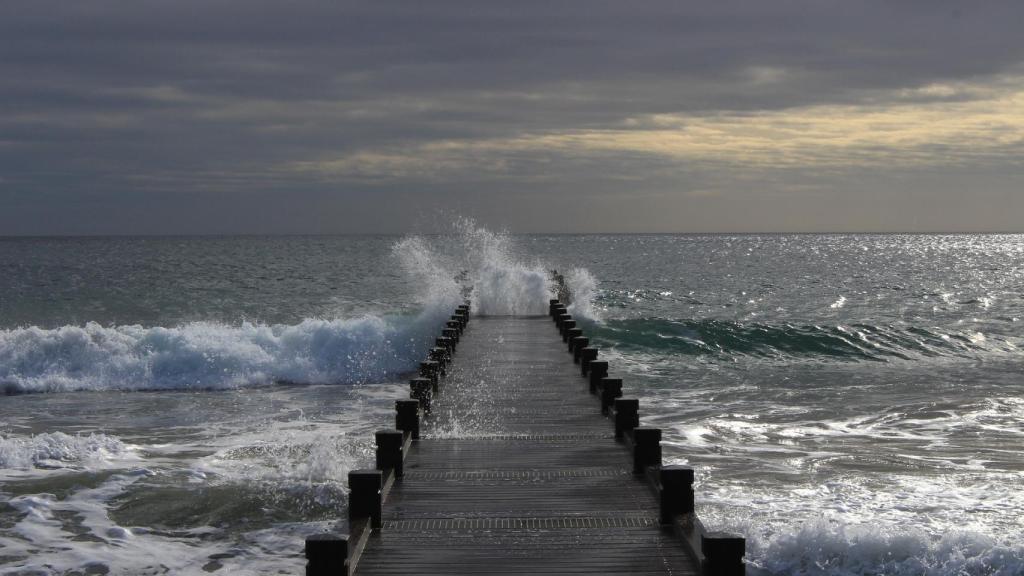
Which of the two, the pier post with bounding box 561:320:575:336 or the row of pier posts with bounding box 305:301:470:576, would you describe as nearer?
the row of pier posts with bounding box 305:301:470:576

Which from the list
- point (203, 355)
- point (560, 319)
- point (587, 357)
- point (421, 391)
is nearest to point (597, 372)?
point (587, 357)

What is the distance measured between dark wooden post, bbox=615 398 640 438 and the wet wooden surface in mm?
286

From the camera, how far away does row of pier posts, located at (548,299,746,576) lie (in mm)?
7344

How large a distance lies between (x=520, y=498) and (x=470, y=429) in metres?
3.30

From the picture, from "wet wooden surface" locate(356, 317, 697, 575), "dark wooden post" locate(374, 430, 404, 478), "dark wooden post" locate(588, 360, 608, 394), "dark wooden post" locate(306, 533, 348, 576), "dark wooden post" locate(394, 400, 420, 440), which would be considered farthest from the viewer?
"dark wooden post" locate(588, 360, 608, 394)

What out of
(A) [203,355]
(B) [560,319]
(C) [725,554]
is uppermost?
(B) [560,319]

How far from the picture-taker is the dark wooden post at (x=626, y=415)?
1228 cm

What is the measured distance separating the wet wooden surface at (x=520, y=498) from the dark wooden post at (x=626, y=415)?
286 mm

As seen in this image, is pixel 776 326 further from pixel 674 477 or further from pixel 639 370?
pixel 674 477

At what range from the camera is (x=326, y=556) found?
7270 millimetres

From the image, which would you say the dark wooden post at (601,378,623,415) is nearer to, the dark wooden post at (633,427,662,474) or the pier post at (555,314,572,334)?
the dark wooden post at (633,427,662,474)

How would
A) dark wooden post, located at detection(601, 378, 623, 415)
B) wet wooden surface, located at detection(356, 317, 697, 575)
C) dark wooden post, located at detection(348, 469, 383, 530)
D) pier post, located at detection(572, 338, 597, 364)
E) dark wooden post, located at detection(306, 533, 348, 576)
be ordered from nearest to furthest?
dark wooden post, located at detection(306, 533, 348, 576)
wet wooden surface, located at detection(356, 317, 697, 575)
dark wooden post, located at detection(348, 469, 383, 530)
dark wooden post, located at detection(601, 378, 623, 415)
pier post, located at detection(572, 338, 597, 364)

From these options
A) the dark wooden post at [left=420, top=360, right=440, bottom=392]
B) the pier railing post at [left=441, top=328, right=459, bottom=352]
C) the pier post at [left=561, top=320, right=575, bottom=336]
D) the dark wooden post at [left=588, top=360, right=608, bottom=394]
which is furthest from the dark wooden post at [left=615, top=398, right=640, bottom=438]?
the pier post at [left=561, top=320, right=575, bottom=336]

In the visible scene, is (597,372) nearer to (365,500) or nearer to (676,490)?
(676,490)
